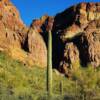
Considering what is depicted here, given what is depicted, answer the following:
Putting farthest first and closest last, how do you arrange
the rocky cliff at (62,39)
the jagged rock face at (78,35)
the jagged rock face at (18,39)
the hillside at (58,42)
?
the jagged rock face at (78,35), the rocky cliff at (62,39), the jagged rock face at (18,39), the hillside at (58,42)

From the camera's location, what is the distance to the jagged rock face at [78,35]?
91500 millimetres

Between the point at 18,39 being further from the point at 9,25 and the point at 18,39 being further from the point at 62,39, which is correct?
the point at 62,39

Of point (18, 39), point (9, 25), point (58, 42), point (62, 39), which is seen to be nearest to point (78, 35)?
point (62, 39)

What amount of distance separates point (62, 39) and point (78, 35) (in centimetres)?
377

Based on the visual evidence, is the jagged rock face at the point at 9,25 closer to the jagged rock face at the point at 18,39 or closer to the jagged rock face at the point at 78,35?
the jagged rock face at the point at 18,39

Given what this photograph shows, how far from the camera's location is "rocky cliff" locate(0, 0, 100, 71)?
86250 mm

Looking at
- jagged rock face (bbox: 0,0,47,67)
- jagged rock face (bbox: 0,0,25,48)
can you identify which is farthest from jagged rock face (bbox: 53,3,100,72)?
jagged rock face (bbox: 0,0,25,48)

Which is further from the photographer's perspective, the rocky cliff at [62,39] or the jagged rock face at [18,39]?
the rocky cliff at [62,39]

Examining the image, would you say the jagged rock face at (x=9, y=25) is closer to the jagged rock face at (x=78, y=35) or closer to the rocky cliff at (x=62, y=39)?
the rocky cliff at (x=62, y=39)

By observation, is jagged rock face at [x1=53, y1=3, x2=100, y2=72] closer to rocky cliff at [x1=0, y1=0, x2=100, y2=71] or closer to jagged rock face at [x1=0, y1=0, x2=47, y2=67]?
rocky cliff at [x1=0, y1=0, x2=100, y2=71]

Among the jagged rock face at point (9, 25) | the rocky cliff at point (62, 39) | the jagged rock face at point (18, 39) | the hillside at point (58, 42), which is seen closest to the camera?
the hillside at point (58, 42)

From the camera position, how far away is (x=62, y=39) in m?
101

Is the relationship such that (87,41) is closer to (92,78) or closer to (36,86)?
(36,86)

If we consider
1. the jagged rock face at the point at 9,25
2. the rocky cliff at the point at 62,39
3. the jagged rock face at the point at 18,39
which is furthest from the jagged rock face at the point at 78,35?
the jagged rock face at the point at 9,25
